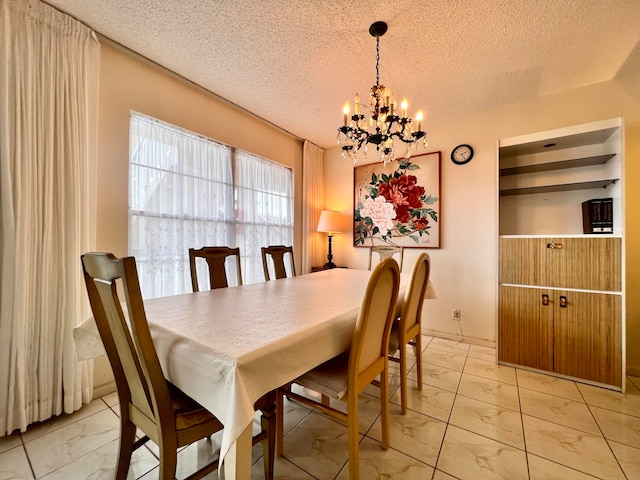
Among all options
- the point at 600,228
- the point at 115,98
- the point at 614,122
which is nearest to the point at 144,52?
the point at 115,98

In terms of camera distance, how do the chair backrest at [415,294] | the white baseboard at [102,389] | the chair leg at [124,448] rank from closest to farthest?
the chair leg at [124,448] → the chair backrest at [415,294] → the white baseboard at [102,389]

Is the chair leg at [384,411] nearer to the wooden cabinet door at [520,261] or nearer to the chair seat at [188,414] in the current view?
the chair seat at [188,414]

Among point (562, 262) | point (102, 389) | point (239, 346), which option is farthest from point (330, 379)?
point (562, 262)

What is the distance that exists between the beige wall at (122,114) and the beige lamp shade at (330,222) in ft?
5.48

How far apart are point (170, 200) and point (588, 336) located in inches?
140

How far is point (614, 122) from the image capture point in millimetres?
1987

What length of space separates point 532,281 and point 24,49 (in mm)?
3874

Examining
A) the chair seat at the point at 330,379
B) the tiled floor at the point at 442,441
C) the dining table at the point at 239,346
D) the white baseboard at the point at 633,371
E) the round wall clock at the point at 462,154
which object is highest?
the round wall clock at the point at 462,154

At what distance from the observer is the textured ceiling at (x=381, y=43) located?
1.61 meters

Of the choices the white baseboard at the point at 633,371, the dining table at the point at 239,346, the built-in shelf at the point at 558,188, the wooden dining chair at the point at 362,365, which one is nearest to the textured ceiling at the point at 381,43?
the built-in shelf at the point at 558,188

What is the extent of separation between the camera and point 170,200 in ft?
7.62

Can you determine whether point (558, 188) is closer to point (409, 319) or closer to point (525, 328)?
point (525, 328)

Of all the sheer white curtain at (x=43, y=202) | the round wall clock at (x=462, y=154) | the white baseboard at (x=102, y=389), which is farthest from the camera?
the round wall clock at (x=462, y=154)

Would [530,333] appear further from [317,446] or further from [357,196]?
[357,196]
